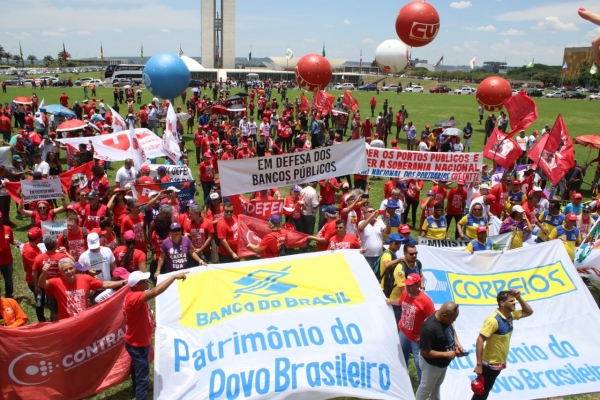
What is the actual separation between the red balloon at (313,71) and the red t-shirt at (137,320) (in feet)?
52.4

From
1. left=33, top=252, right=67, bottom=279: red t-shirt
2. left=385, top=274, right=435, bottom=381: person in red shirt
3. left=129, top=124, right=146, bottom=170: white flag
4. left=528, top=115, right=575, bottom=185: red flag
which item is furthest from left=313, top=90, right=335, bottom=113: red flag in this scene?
left=385, top=274, right=435, bottom=381: person in red shirt

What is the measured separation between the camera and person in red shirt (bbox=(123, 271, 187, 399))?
5102 millimetres

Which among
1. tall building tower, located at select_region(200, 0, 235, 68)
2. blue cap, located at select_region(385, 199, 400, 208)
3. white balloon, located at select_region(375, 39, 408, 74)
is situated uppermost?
tall building tower, located at select_region(200, 0, 235, 68)

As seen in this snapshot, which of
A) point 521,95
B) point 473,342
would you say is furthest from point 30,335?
point 521,95

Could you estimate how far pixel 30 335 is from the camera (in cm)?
501

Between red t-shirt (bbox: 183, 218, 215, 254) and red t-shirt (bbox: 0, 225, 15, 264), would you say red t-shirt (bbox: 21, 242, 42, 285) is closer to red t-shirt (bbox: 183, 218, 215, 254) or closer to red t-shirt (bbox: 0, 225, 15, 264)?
red t-shirt (bbox: 0, 225, 15, 264)

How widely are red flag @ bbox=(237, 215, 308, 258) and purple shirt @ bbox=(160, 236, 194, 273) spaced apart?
4.41 ft

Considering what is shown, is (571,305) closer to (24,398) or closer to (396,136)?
(24,398)

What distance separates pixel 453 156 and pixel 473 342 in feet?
17.9

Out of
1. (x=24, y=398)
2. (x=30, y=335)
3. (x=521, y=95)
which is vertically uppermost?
(x=521, y=95)

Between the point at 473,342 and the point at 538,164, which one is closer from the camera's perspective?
the point at 473,342

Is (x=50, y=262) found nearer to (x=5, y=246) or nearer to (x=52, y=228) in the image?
(x=5, y=246)

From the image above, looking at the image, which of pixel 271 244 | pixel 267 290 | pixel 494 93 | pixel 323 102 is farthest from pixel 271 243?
pixel 494 93

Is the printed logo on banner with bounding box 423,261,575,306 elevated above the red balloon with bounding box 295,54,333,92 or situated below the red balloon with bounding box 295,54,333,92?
below
